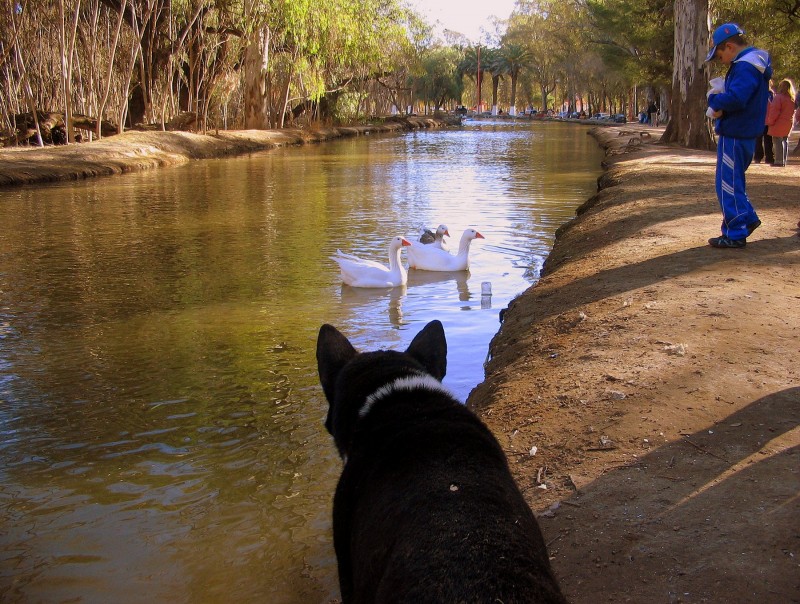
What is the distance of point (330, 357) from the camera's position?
3.16m

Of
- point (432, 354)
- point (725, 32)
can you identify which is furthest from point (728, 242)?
point (432, 354)

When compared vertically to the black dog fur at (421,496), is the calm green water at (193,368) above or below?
below

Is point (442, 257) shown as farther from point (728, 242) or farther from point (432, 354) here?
point (432, 354)

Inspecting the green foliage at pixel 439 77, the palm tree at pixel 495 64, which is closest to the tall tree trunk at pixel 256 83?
the green foliage at pixel 439 77

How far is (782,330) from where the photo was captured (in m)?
6.29

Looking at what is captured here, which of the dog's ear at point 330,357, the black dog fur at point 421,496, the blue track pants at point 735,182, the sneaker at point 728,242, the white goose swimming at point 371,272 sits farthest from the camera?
the white goose swimming at point 371,272

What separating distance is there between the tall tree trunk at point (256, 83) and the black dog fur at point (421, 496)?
4483cm

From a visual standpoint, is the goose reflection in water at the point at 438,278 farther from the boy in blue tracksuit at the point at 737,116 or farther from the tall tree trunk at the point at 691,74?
the tall tree trunk at the point at 691,74

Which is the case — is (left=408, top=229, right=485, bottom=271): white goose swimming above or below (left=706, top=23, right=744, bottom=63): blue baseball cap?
below

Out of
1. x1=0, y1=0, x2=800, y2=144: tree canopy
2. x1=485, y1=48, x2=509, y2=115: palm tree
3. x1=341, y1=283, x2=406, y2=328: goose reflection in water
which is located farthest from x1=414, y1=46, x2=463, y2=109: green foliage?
x1=341, y1=283, x2=406, y2=328: goose reflection in water

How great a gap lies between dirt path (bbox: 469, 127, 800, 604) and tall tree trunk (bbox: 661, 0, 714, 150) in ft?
63.9

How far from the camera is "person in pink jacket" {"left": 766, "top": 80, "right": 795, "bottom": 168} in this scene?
1962 centimetres

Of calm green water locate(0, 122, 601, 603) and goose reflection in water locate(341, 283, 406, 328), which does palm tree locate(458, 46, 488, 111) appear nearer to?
calm green water locate(0, 122, 601, 603)

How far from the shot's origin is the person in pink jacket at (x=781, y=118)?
64.4ft
